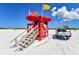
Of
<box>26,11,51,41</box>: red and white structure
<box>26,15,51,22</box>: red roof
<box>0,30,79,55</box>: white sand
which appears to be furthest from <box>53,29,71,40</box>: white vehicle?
<box>26,15,51,22</box>: red roof

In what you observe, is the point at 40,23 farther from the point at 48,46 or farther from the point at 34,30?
the point at 48,46

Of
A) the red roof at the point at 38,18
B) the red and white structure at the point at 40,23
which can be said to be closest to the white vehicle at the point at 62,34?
the red and white structure at the point at 40,23

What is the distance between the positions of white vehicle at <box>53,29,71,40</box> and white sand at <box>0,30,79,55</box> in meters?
0.08

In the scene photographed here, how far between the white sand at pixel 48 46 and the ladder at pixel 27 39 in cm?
10

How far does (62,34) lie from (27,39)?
2.92 feet

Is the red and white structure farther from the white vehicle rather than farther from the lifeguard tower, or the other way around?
the white vehicle

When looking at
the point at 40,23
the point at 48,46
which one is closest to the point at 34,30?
the point at 40,23

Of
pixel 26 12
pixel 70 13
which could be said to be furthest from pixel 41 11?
pixel 70 13

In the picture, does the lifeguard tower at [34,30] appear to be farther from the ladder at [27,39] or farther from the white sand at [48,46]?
the white sand at [48,46]

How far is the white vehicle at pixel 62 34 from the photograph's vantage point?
4797 mm

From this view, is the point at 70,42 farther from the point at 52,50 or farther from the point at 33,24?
the point at 33,24

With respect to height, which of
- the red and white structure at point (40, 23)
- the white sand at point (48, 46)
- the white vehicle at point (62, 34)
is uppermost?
the red and white structure at point (40, 23)

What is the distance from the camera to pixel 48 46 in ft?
15.1

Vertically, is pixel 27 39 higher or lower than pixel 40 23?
lower
